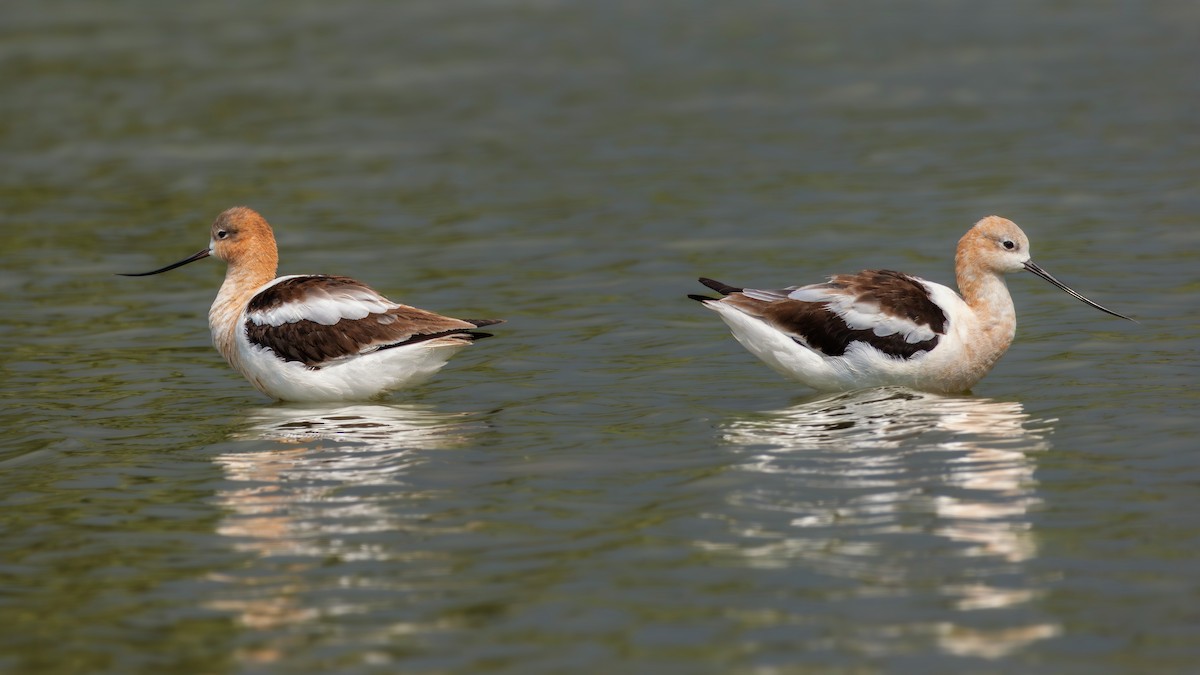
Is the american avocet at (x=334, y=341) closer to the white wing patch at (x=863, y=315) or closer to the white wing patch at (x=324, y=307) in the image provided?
the white wing patch at (x=324, y=307)

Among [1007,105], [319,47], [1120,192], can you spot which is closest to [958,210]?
[1120,192]

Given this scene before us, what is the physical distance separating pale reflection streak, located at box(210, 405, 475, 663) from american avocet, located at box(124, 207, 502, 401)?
0.69 feet

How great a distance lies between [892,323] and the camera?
1148cm

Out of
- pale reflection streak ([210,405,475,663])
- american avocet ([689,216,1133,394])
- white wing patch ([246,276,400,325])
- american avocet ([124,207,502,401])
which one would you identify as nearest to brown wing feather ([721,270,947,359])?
american avocet ([689,216,1133,394])

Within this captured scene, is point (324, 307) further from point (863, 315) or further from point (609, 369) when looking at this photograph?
point (863, 315)

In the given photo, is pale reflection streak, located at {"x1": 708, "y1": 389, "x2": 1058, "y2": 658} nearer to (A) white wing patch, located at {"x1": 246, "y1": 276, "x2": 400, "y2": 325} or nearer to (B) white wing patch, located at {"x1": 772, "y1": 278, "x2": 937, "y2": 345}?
(B) white wing patch, located at {"x1": 772, "y1": 278, "x2": 937, "y2": 345}

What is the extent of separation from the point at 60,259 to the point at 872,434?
9.99 metres

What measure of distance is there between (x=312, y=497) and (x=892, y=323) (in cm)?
416

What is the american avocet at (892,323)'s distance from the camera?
11477 millimetres

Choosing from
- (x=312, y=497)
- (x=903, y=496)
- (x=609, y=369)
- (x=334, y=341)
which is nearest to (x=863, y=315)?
(x=609, y=369)

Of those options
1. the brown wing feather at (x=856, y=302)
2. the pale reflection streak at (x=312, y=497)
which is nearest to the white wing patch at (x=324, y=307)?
the pale reflection streak at (x=312, y=497)

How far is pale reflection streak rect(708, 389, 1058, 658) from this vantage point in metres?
7.86

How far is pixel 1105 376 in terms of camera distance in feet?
38.6

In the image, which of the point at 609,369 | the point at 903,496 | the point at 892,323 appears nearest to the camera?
the point at 903,496
